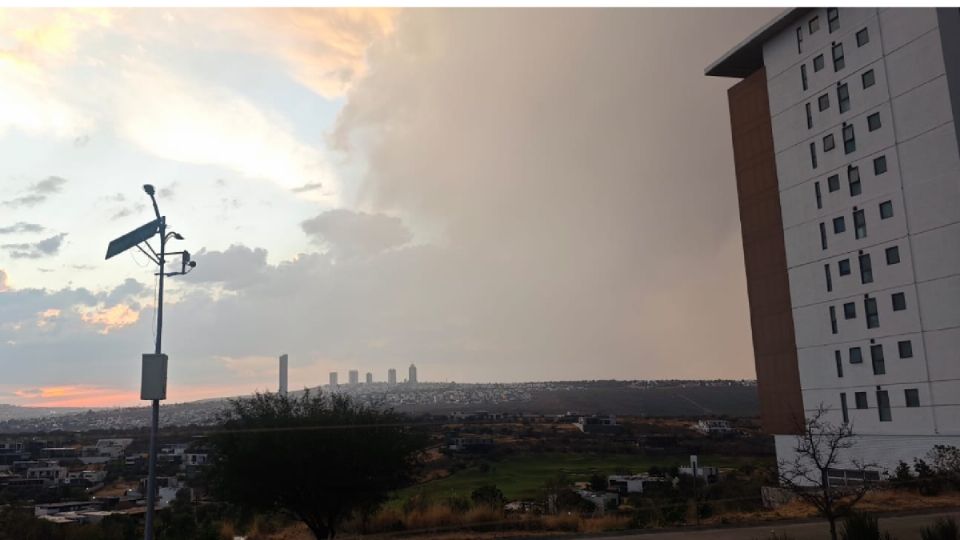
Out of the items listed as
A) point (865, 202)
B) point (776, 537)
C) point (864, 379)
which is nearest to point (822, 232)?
point (865, 202)

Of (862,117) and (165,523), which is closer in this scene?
(165,523)

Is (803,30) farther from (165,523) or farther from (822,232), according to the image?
(165,523)

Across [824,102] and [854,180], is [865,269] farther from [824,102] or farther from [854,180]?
[824,102]

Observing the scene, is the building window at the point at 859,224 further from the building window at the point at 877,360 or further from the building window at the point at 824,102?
the building window at the point at 824,102

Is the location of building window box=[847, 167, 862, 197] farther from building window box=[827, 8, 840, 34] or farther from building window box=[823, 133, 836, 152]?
building window box=[827, 8, 840, 34]

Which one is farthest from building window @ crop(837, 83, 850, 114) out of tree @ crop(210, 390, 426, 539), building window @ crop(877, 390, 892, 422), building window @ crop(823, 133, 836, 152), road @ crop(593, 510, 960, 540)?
tree @ crop(210, 390, 426, 539)

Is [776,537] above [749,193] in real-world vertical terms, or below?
below
